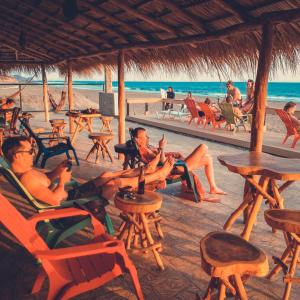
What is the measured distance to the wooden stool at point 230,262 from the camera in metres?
1.82

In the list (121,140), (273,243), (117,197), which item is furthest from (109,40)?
(273,243)

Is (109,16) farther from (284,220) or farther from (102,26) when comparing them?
(284,220)

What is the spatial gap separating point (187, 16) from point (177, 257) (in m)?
3.27

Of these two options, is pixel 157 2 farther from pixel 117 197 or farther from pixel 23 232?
pixel 23 232

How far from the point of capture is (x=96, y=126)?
11.8 metres

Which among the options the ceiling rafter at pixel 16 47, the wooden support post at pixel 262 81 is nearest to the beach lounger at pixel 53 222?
the wooden support post at pixel 262 81

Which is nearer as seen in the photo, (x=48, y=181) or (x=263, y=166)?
(x=263, y=166)

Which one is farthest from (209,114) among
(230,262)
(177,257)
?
(230,262)

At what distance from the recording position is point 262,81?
11.8 feet

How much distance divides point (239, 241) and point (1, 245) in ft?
8.24

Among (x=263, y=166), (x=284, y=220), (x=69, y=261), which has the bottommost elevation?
(x=69, y=261)

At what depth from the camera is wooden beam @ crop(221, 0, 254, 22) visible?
374cm


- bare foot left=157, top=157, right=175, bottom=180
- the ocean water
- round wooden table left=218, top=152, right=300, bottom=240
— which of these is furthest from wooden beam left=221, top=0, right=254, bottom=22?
the ocean water

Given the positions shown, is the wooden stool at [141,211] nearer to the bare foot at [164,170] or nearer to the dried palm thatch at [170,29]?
the bare foot at [164,170]
